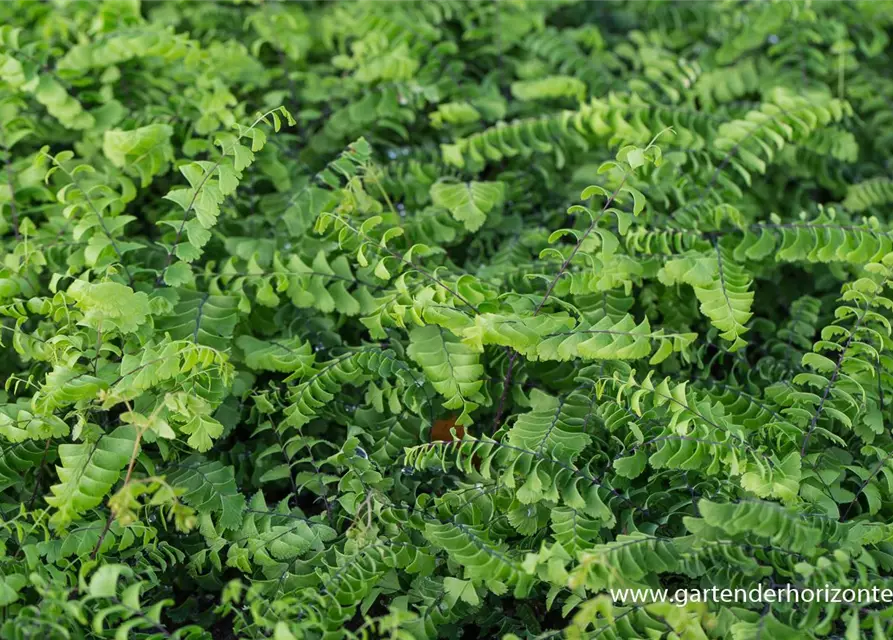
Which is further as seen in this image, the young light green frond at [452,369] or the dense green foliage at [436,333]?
the young light green frond at [452,369]

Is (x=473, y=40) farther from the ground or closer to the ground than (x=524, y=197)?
farther from the ground

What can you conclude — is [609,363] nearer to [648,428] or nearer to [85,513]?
[648,428]

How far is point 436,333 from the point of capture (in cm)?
220

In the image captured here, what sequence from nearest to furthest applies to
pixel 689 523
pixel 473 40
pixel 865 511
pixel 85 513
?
pixel 689 523, pixel 85 513, pixel 865 511, pixel 473 40

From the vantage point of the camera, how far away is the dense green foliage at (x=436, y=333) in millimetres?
1865

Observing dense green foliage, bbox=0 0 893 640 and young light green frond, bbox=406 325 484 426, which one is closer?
dense green foliage, bbox=0 0 893 640

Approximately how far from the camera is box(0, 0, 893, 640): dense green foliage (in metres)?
1.87

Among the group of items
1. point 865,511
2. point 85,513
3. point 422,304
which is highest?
point 422,304

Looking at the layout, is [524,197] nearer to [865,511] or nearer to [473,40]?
[473,40]

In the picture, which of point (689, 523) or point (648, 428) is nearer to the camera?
point (689, 523)

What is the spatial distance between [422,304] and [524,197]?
955 millimetres

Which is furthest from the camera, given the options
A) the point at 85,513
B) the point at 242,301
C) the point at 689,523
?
the point at 242,301

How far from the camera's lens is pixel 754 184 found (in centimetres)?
289

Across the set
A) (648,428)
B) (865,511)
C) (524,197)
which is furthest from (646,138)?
(865,511)
